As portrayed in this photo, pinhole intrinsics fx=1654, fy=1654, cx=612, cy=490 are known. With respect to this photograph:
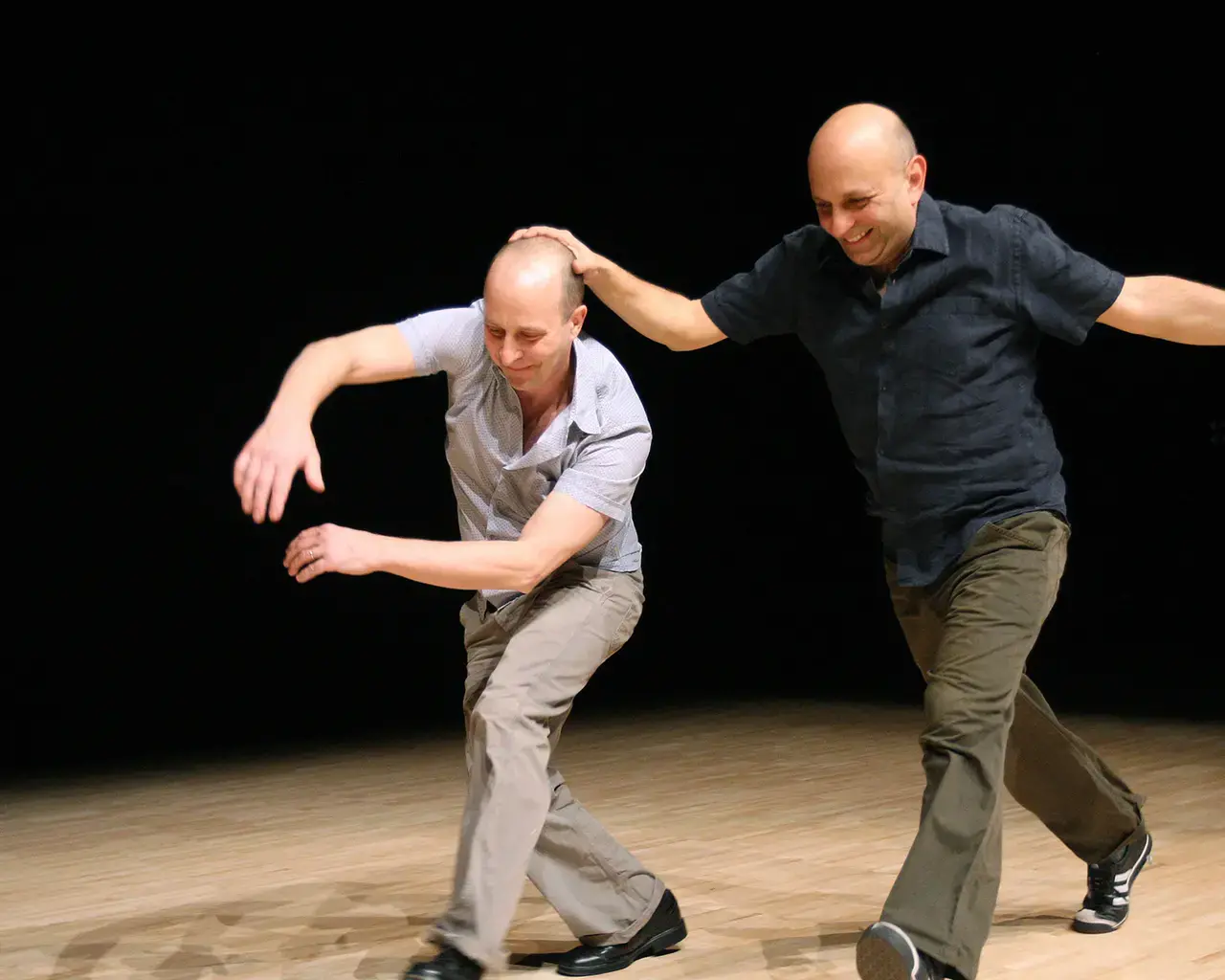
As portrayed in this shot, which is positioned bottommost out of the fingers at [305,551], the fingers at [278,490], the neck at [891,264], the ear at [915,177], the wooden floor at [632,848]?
the wooden floor at [632,848]

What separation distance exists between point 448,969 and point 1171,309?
144 cm

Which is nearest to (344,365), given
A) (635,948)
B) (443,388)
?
(635,948)

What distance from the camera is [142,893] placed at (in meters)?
3.26

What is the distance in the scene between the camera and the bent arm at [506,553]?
7.38 feet

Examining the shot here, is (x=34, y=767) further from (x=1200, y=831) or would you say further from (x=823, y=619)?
(x=823, y=619)

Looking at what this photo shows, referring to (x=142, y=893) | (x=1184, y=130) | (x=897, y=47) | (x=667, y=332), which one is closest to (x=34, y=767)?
(x=142, y=893)

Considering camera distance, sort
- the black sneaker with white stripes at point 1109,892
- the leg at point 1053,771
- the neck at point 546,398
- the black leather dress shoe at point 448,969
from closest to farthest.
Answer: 1. the black leather dress shoe at point 448,969
2. the neck at point 546,398
3. the leg at point 1053,771
4. the black sneaker with white stripes at point 1109,892

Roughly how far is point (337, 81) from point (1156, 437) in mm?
3932

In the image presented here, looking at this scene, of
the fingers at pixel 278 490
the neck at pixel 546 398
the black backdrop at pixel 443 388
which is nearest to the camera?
the fingers at pixel 278 490

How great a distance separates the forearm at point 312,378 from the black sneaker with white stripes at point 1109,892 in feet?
4.98

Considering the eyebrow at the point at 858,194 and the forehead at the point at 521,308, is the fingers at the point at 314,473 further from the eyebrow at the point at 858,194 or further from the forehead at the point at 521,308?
the eyebrow at the point at 858,194

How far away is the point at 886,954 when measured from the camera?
221cm

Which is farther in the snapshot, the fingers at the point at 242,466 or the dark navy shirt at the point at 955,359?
the dark navy shirt at the point at 955,359

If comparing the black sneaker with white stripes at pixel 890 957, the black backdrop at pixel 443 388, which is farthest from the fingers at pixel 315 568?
the black backdrop at pixel 443 388
